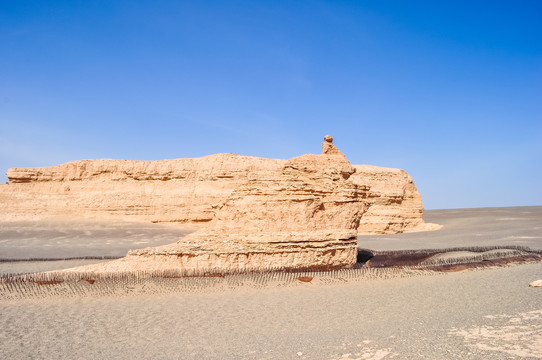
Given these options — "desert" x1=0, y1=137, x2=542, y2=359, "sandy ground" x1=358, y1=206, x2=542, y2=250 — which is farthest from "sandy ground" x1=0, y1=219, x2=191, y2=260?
"sandy ground" x1=358, y1=206, x2=542, y2=250

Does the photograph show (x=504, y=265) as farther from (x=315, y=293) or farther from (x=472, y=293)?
(x=315, y=293)

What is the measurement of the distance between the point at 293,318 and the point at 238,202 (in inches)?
153

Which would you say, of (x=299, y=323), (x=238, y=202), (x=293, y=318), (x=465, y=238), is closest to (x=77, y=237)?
(x=238, y=202)

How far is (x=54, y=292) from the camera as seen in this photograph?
883 centimetres

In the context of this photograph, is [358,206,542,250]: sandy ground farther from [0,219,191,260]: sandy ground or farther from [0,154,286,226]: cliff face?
[0,219,191,260]: sandy ground

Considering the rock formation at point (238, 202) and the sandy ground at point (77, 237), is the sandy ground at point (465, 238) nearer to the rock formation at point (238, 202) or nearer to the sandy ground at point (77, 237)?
the rock formation at point (238, 202)

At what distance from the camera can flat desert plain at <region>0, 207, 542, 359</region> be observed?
5.27 meters

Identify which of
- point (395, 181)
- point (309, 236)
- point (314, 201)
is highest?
point (395, 181)

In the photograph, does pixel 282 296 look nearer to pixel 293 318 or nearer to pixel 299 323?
pixel 293 318

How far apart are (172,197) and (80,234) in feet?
25.7

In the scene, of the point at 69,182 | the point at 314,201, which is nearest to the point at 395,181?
the point at 314,201

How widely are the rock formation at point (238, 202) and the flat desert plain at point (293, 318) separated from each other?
2.38ft

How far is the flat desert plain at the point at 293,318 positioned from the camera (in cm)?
527

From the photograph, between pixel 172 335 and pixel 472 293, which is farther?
pixel 472 293
